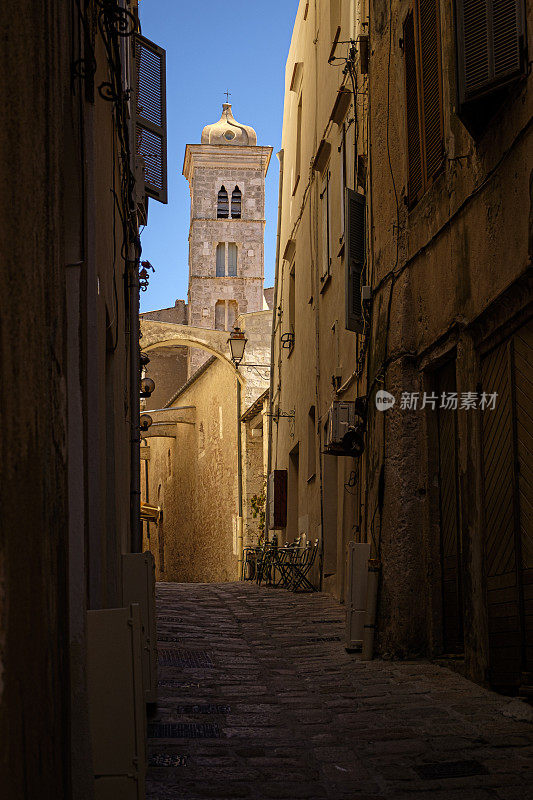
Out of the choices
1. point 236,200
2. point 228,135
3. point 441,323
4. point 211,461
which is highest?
point 228,135

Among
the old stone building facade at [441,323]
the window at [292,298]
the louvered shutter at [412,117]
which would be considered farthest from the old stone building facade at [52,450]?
the window at [292,298]

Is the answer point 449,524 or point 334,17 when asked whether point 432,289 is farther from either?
point 334,17

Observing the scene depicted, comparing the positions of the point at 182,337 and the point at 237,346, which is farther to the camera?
the point at 182,337

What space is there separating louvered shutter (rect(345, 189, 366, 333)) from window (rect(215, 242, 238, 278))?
42664mm

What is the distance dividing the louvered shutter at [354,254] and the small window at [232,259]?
42664 millimetres

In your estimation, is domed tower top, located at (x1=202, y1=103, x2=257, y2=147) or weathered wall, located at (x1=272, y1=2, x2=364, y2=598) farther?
domed tower top, located at (x1=202, y1=103, x2=257, y2=147)

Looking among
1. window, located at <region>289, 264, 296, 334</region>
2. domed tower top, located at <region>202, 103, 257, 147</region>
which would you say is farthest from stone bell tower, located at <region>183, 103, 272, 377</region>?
→ window, located at <region>289, 264, 296, 334</region>

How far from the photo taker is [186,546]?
34.9m

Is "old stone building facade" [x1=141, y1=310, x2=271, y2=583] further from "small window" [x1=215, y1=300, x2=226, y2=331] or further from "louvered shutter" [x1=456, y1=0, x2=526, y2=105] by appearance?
"louvered shutter" [x1=456, y1=0, x2=526, y2=105]

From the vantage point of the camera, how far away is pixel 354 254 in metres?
10.6

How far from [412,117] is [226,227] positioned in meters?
45.5

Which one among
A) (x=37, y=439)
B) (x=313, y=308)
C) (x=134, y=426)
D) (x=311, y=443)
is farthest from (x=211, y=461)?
(x=37, y=439)

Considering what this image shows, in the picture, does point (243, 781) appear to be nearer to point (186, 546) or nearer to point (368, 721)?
point (368, 721)

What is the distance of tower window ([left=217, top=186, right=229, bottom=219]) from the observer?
53375mm
